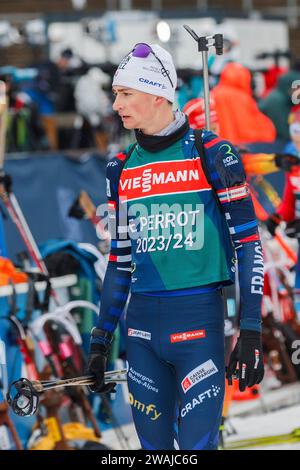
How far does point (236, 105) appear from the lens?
428 inches

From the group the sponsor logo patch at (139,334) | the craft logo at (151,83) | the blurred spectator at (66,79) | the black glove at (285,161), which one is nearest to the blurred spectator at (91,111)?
the blurred spectator at (66,79)

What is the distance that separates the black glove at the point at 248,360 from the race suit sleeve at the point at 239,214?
12cm

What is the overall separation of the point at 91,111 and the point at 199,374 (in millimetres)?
11848

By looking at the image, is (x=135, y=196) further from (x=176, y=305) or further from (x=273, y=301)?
(x=273, y=301)

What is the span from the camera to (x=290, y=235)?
7555mm

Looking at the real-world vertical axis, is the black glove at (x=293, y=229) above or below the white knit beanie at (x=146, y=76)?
below

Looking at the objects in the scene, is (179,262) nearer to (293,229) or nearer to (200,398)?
(200,398)

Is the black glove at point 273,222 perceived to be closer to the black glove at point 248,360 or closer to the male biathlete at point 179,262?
the male biathlete at point 179,262

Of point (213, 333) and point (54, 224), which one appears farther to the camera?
point (54, 224)

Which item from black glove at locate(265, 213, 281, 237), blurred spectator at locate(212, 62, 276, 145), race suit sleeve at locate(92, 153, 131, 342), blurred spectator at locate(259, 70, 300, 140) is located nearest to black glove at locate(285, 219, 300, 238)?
black glove at locate(265, 213, 281, 237)

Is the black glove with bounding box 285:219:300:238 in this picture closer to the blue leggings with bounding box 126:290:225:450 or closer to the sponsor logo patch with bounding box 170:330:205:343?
the blue leggings with bounding box 126:290:225:450

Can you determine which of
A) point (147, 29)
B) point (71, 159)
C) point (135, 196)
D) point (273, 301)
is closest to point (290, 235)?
point (273, 301)

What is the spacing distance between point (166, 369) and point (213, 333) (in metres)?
0.23

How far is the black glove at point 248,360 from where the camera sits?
4.41 meters
